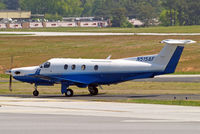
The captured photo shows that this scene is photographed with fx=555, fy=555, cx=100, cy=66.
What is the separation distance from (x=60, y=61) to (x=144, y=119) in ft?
47.0

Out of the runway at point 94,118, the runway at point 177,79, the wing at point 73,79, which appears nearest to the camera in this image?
the runway at point 94,118

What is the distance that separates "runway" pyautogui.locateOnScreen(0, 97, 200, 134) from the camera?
2069 centimetres

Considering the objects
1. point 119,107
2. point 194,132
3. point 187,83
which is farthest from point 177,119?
point 187,83

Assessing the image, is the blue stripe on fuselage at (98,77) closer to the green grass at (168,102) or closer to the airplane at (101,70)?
the airplane at (101,70)

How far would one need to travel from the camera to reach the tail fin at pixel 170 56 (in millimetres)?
33906

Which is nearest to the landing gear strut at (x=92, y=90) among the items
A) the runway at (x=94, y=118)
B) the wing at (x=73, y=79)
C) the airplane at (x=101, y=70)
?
the airplane at (x=101, y=70)

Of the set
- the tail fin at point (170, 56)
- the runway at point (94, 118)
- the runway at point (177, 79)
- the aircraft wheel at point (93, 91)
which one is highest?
the tail fin at point (170, 56)

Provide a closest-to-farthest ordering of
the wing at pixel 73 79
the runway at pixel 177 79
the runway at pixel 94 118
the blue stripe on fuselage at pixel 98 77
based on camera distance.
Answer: the runway at pixel 94 118 < the blue stripe on fuselage at pixel 98 77 < the wing at pixel 73 79 < the runway at pixel 177 79

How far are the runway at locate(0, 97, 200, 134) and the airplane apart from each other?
433 centimetres

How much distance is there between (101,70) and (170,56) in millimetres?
4517

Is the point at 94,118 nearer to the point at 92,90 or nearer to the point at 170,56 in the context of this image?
the point at 170,56

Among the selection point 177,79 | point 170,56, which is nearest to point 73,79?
point 170,56

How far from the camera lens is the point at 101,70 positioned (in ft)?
116

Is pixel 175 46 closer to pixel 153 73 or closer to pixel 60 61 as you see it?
pixel 153 73
